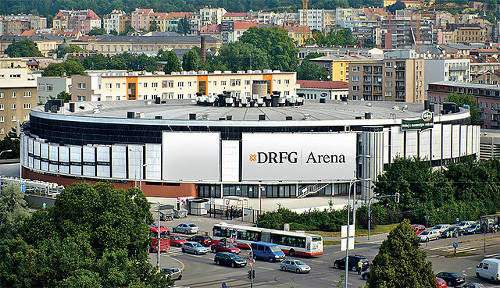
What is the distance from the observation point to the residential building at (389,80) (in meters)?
186

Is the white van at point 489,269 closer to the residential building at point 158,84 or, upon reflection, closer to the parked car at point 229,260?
the parked car at point 229,260

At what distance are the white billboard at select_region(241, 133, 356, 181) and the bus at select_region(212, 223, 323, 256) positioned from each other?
57.1 ft

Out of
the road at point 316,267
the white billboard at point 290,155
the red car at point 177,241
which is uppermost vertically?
the white billboard at point 290,155

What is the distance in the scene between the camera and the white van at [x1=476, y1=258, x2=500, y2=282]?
77938 millimetres

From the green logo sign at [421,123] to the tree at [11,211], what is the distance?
4126cm

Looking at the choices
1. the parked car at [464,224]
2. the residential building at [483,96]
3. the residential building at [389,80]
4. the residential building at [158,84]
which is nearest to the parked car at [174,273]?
the parked car at [464,224]

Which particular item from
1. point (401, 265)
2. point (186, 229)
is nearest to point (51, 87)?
point (186, 229)

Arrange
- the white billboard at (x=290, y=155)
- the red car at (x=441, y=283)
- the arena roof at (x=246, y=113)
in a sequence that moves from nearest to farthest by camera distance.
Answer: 1. the red car at (x=441, y=283)
2. the white billboard at (x=290, y=155)
3. the arena roof at (x=246, y=113)

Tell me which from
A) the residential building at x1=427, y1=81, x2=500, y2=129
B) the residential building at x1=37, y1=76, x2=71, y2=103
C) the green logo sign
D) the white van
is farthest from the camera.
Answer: the residential building at x1=37, y1=76, x2=71, y2=103

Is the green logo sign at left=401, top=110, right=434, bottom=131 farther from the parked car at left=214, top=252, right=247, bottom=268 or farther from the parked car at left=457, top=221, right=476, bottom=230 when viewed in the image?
the parked car at left=214, top=252, right=247, bottom=268

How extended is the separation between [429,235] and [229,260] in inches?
789

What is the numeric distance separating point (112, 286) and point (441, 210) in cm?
4219

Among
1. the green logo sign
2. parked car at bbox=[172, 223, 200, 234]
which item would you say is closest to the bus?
parked car at bbox=[172, 223, 200, 234]

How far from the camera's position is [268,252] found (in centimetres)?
8369
